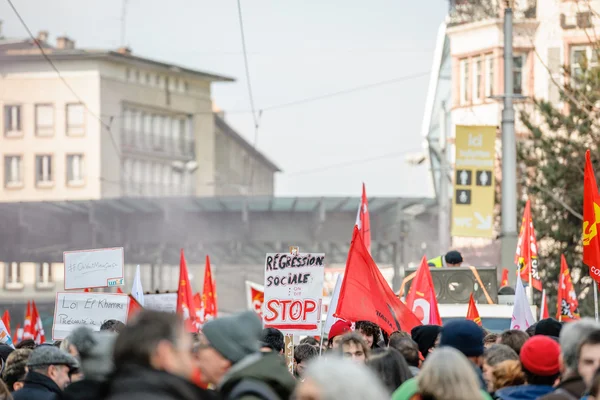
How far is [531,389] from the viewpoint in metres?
7.65

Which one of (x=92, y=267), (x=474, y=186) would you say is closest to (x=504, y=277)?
(x=474, y=186)

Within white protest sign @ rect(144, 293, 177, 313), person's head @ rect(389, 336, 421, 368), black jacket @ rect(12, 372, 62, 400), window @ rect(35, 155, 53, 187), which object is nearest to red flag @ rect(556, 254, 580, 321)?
white protest sign @ rect(144, 293, 177, 313)

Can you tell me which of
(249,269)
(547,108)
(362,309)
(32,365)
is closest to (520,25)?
(547,108)

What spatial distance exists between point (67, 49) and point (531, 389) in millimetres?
84103

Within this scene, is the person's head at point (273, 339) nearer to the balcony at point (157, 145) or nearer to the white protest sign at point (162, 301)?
the white protest sign at point (162, 301)

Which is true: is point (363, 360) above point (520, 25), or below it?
below

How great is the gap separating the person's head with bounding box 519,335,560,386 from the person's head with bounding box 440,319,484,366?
0.27m

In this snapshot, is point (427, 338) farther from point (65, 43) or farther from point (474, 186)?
point (65, 43)

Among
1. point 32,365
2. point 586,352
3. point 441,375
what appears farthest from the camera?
point 32,365

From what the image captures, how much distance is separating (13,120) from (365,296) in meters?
81.3

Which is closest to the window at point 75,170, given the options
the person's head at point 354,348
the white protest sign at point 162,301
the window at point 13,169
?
the window at point 13,169

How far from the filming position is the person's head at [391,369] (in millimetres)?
8055

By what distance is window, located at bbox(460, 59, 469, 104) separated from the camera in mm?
54156

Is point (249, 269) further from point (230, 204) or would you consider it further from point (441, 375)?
point (441, 375)
